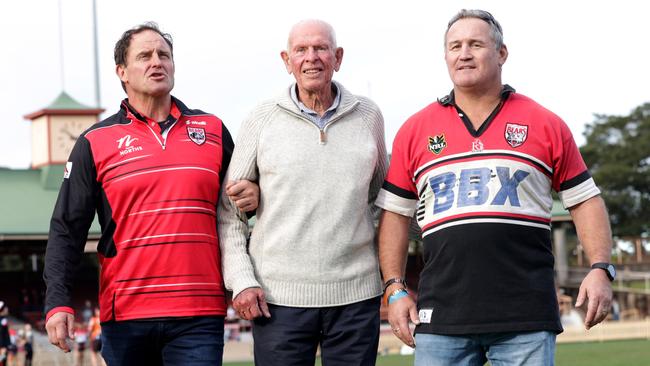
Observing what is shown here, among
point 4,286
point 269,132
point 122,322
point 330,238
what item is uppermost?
point 269,132

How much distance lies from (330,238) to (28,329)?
21745mm

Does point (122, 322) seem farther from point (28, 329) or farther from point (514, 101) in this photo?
point (28, 329)

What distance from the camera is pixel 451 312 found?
457 centimetres

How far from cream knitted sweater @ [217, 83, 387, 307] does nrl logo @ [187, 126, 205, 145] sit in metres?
0.23

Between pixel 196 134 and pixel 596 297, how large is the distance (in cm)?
206

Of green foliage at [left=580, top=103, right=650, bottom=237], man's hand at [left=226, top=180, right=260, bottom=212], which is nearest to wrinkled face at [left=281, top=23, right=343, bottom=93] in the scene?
man's hand at [left=226, top=180, right=260, bottom=212]

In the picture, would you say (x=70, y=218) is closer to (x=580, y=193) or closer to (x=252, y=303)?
(x=252, y=303)

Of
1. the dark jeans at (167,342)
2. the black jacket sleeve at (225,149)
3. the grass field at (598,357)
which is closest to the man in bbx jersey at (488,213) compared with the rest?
the dark jeans at (167,342)

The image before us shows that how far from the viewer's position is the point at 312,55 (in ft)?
16.7

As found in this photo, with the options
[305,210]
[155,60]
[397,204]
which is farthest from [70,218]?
[397,204]

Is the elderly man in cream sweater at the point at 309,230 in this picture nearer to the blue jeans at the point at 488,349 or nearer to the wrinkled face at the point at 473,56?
the blue jeans at the point at 488,349

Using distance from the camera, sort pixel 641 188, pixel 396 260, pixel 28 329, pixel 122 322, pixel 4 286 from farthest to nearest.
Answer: pixel 641 188
pixel 4 286
pixel 28 329
pixel 122 322
pixel 396 260

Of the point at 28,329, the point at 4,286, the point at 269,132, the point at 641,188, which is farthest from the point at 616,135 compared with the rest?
the point at 269,132

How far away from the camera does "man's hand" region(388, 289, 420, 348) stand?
4.74m
